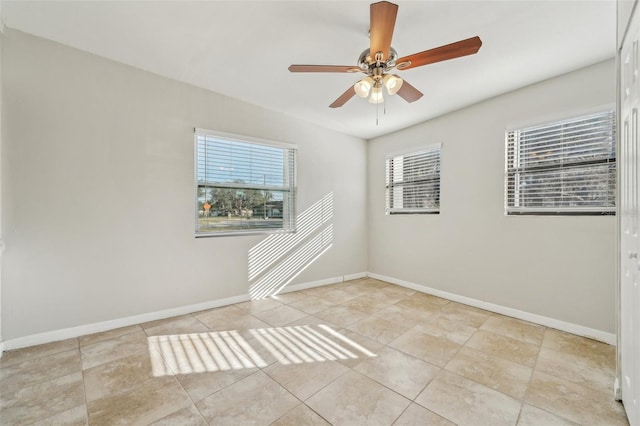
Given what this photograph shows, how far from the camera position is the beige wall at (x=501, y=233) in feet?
8.47

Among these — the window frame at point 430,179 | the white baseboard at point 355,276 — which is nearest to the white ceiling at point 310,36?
the window frame at point 430,179

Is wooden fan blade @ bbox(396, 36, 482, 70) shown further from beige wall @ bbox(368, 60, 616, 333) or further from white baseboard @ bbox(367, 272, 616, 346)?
white baseboard @ bbox(367, 272, 616, 346)

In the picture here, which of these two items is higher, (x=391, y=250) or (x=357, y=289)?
(x=391, y=250)

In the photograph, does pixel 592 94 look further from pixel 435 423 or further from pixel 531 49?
pixel 435 423

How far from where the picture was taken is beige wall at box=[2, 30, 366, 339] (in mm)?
2317

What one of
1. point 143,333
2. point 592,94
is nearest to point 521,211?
point 592,94

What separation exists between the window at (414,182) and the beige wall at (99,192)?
2506 mm

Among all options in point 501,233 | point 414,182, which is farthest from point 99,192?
point 501,233

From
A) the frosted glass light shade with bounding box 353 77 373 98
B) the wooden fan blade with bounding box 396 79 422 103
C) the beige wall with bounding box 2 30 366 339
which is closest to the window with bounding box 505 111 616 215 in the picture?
the wooden fan blade with bounding box 396 79 422 103

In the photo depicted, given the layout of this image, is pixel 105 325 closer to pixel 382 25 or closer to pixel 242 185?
pixel 242 185

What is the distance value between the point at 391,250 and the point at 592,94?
10.00 ft

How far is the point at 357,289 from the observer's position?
4.25 m

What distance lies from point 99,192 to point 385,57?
288 centimetres

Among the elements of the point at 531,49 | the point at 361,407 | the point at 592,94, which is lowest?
the point at 361,407
